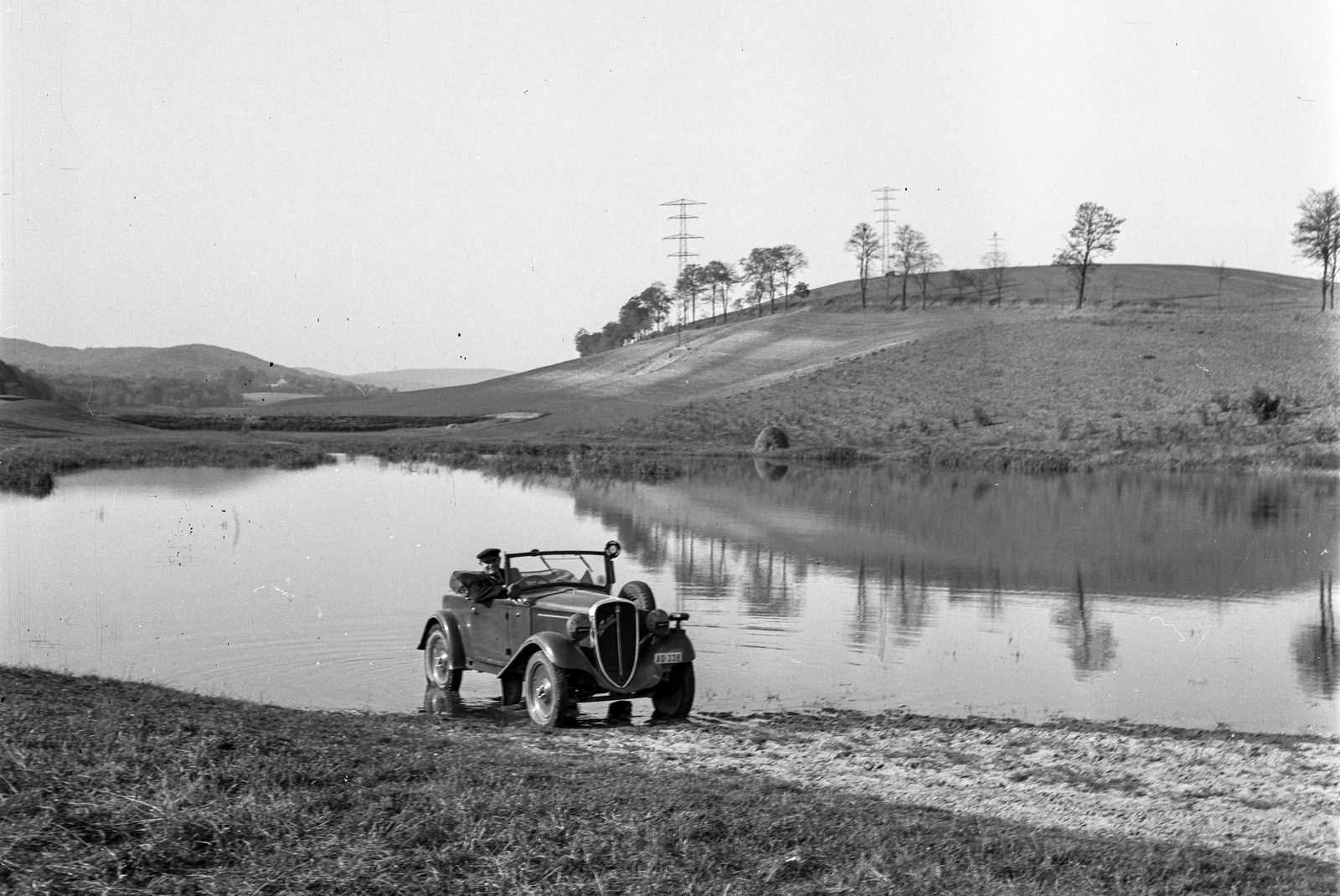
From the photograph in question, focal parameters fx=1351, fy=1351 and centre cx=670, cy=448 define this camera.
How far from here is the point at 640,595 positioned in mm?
13125

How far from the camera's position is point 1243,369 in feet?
243

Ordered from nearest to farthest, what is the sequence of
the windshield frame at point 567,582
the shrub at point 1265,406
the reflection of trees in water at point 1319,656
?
the windshield frame at point 567,582, the reflection of trees in water at point 1319,656, the shrub at point 1265,406

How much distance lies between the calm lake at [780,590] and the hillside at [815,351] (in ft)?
110

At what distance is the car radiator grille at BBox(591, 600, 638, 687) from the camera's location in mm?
12578

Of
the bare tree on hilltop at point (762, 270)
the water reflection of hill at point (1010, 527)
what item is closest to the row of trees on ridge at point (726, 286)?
the bare tree on hilltop at point (762, 270)

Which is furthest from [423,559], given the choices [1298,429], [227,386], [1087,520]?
[227,386]

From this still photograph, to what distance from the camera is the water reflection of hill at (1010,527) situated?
23359 millimetres

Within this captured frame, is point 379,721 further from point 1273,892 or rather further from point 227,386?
point 227,386

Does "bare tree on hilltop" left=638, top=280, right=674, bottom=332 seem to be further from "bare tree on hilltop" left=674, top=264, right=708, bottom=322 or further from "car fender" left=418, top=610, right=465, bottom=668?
"car fender" left=418, top=610, right=465, bottom=668

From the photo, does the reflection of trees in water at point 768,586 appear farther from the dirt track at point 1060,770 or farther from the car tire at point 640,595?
the dirt track at point 1060,770

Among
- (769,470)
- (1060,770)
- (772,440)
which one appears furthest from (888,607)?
(772,440)

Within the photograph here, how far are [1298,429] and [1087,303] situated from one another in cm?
6561

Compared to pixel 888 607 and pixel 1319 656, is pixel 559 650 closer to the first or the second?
pixel 888 607

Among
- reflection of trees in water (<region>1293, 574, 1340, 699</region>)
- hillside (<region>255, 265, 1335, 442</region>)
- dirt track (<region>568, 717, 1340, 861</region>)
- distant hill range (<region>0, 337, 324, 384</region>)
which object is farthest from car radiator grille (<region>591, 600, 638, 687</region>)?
distant hill range (<region>0, 337, 324, 384</region>)
